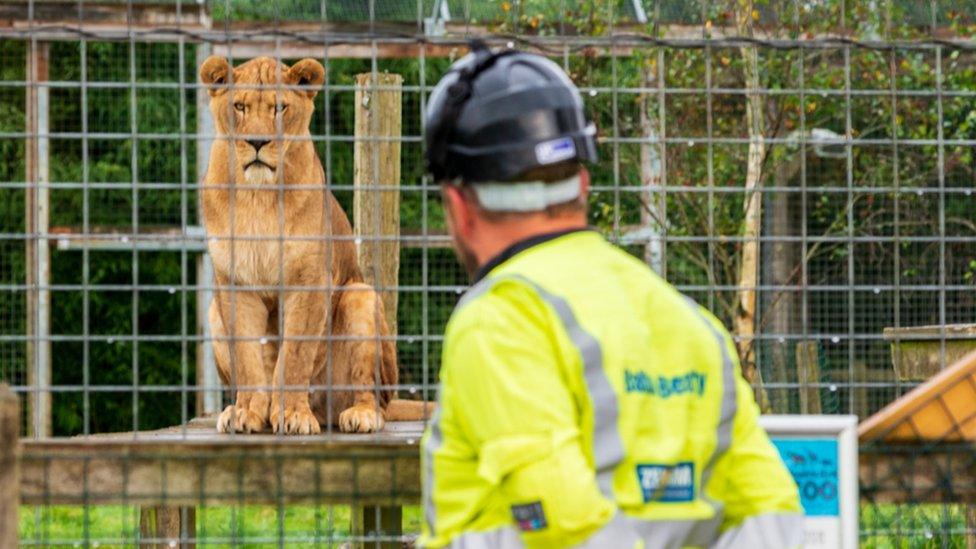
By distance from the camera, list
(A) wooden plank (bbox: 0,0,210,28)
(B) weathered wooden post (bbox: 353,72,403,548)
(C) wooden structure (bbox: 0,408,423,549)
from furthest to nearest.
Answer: (A) wooden plank (bbox: 0,0,210,28) → (B) weathered wooden post (bbox: 353,72,403,548) → (C) wooden structure (bbox: 0,408,423,549)

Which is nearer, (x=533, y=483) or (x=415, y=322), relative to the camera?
(x=533, y=483)

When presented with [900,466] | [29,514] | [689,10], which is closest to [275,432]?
[900,466]

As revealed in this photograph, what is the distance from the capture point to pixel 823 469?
127 inches

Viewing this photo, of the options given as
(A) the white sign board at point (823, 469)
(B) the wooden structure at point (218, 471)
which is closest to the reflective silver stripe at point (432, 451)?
(A) the white sign board at point (823, 469)

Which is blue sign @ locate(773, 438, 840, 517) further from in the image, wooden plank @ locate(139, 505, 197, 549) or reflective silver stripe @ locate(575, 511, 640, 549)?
wooden plank @ locate(139, 505, 197, 549)

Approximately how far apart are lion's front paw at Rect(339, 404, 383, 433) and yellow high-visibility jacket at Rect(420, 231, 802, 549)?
2609mm

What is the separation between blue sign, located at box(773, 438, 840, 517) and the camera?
3207 millimetres

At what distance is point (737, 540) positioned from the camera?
2.41 metres

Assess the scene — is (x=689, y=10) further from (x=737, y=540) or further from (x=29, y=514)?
(x=737, y=540)

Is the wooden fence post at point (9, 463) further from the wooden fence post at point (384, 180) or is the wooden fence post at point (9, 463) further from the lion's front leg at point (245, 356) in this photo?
the wooden fence post at point (384, 180)

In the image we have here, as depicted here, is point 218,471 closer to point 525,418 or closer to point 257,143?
point 257,143

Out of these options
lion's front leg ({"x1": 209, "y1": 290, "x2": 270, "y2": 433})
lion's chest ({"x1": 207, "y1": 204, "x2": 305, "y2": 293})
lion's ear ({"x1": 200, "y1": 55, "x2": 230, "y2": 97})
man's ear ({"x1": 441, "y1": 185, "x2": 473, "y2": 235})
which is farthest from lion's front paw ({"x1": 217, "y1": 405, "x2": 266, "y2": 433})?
man's ear ({"x1": 441, "y1": 185, "x2": 473, "y2": 235})

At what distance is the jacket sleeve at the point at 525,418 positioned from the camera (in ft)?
6.85

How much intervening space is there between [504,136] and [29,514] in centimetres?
733
